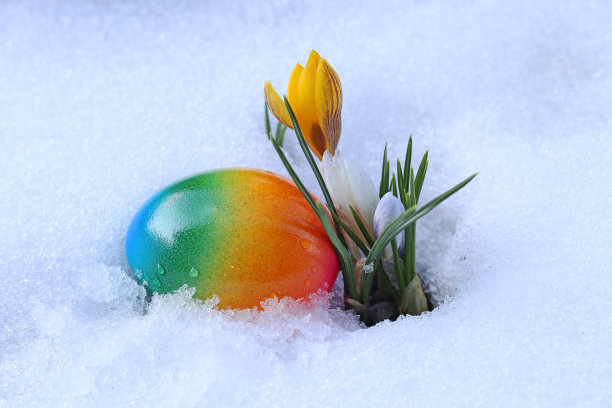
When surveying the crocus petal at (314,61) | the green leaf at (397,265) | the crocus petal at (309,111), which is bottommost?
the green leaf at (397,265)

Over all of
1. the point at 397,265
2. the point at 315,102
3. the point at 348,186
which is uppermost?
the point at 315,102

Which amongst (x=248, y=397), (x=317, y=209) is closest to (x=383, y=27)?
(x=317, y=209)

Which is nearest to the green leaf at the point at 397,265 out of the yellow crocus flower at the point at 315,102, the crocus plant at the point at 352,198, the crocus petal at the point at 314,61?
the crocus plant at the point at 352,198

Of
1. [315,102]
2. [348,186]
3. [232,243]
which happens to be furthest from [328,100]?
[232,243]

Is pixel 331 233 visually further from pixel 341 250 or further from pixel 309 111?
pixel 309 111

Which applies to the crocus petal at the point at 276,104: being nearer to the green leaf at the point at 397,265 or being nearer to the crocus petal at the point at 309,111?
the crocus petal at the point at 309,111

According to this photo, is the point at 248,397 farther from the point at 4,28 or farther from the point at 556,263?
the point at 4,28

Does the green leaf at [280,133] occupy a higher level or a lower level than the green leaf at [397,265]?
higher
